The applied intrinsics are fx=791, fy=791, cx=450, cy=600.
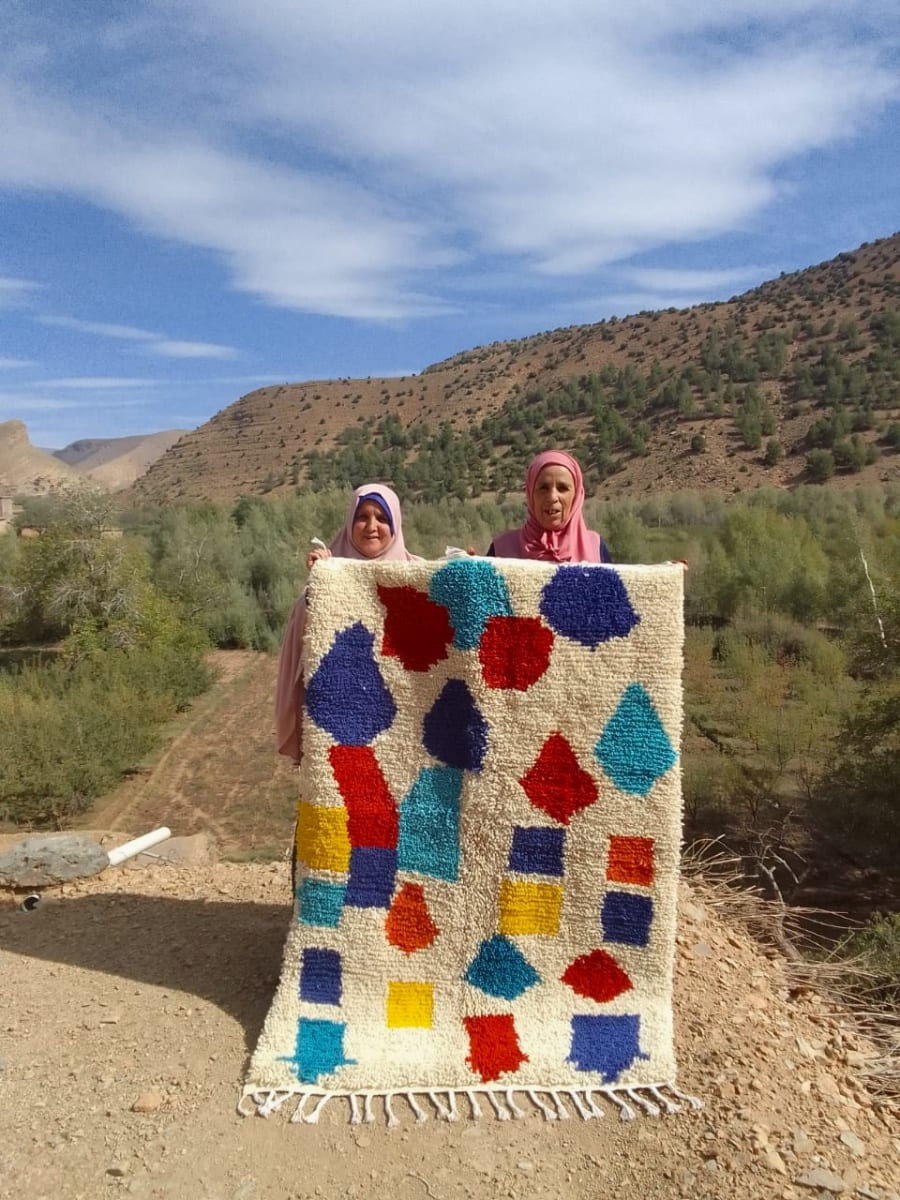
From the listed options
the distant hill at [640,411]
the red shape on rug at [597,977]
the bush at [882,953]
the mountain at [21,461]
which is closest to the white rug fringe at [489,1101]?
the red shape on rug at [597,977]

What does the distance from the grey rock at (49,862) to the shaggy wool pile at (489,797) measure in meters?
2.27

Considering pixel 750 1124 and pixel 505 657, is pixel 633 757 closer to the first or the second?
pixel 505 657

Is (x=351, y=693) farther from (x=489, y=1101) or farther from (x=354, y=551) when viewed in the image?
(x=489, y=1101)

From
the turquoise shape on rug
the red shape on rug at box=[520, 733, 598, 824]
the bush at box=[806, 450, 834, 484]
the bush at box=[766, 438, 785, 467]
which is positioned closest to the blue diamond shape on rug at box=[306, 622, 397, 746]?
the turquoise shape on rug

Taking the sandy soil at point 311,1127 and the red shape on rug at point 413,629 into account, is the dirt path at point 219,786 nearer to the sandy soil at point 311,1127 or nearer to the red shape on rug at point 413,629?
the sandy soil at point 311,1127

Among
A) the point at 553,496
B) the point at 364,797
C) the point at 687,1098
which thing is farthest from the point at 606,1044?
the point at 553,496

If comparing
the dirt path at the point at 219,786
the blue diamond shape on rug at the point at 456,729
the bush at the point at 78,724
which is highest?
the blue diamond shape on rug at the point at 456,729

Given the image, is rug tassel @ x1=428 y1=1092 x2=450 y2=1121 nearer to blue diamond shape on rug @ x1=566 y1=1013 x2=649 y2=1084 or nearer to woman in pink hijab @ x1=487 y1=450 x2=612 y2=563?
blue diamond shape on rug @ x1=566 y1=1013 x2=649 y2=1084

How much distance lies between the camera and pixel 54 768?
1260cm

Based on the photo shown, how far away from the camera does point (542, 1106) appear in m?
2.80

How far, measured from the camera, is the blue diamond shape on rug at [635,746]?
3.03 m

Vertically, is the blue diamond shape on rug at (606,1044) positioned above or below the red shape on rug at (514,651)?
below

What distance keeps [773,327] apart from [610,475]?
53.0 feet

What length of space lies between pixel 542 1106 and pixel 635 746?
4.30ft
